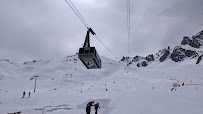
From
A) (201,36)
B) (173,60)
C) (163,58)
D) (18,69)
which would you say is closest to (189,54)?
(173,60)

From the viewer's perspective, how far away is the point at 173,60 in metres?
111

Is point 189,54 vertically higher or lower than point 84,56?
higher

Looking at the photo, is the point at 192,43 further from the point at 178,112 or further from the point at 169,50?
the point at 178,112

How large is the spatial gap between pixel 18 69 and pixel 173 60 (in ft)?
485

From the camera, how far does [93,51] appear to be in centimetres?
1371

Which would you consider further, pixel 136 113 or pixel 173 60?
pixel 173 60

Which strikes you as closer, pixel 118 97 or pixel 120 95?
pixel 118 97

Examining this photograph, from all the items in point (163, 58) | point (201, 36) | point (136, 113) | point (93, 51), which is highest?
point (201, 36)

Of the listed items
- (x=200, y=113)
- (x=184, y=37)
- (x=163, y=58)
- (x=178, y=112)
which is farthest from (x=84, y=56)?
(x=184, y=37)

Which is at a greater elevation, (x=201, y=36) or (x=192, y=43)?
(x=201, y=36)

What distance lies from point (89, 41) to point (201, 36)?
144449 mm

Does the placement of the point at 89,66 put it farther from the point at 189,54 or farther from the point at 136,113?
the point at 189,54

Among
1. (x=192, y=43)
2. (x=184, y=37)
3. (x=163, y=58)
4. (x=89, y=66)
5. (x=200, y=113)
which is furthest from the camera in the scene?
(x=184, y=37)

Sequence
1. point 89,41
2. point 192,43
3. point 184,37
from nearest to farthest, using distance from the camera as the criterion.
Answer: point 89,41 → point 192,43 → point 184,37
